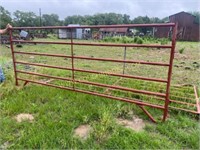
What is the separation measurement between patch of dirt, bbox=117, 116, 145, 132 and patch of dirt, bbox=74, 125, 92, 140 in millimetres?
399

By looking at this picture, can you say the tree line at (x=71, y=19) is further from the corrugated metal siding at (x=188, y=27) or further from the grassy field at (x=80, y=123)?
the grassy field at (x=80, y=123)

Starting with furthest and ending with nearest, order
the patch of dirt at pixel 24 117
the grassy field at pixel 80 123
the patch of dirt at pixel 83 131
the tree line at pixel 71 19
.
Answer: the tree line at pixel 71 19, the patch of dirt at pixel 24 117, the patch of dirt at pixel 83 131, the grassy field at pixel 80 123

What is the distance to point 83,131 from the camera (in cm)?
195

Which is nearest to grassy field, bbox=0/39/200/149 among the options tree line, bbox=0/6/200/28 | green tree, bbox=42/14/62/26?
tree line, bbox=0/6/200/28

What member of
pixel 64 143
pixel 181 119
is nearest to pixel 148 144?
pixel 181 119

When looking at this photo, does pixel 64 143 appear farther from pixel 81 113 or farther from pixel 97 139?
pixel 81 113

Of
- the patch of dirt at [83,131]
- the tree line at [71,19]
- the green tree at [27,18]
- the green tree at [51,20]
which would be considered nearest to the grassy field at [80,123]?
the patch of dirt at [83,131]

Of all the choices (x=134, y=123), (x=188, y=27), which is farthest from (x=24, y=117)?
(x=188, y=27)

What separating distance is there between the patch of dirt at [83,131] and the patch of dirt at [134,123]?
15.7 inches

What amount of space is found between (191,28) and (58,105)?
2618cm

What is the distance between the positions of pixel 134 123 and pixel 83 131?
25.0 inches

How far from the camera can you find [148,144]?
171cm

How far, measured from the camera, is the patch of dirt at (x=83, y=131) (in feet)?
6.12

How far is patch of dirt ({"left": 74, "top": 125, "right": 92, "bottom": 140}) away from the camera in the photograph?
1.86 meters
